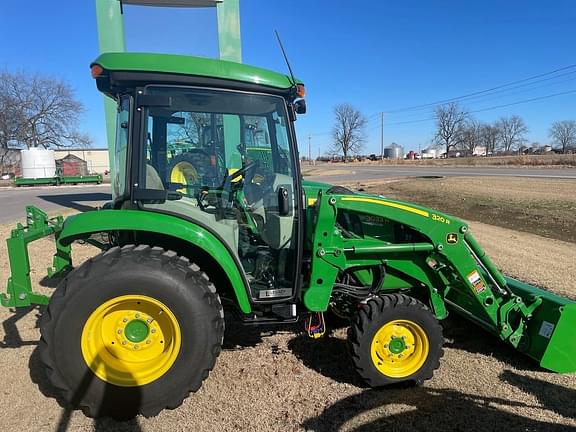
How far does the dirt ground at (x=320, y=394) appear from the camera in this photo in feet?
8.80

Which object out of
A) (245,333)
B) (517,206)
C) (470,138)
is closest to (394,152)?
(470,138)

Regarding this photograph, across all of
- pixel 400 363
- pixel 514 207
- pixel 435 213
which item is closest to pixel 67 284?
pixel 400 363

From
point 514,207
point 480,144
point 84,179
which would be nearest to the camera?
point 514,207

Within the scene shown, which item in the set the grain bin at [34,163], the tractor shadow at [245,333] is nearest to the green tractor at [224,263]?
the tractor shadow at [245,333]

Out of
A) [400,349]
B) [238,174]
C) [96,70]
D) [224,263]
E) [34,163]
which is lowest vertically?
[400,349]

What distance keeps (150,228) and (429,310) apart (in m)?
2.05

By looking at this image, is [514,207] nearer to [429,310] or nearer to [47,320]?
[429,310]

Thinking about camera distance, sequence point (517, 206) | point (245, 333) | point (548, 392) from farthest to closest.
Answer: point (517, 206) → point (245, 333) → point (548, 392)

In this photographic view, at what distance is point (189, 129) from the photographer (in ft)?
10.1

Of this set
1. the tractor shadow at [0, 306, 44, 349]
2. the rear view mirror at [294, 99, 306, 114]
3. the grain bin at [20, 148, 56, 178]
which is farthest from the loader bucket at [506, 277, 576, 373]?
the grain bin at [20, 148, 56, 178]

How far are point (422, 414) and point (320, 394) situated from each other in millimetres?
688

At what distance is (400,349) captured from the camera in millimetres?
3088

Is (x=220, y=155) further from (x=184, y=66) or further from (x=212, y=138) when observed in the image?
(x=184, y=66)

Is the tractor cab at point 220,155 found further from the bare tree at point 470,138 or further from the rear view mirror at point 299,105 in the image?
the bare tree at point 470,138
